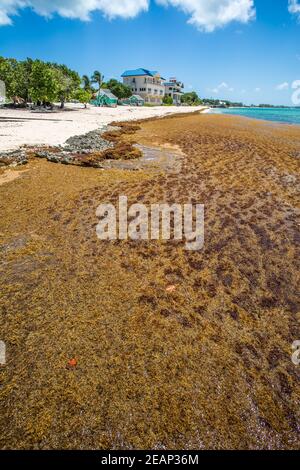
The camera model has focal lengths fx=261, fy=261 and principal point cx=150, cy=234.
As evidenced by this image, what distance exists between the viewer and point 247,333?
14.8 ft

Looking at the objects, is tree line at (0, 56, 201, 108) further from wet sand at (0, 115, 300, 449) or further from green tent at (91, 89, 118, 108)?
wet sand at (0, 115, 300, 449)

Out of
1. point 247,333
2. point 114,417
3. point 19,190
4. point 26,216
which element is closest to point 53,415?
A: point 114,417

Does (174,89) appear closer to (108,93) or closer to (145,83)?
(145,83)

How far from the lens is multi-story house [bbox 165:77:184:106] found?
160m

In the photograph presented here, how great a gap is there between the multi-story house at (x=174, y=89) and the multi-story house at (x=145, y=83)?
21976 mm

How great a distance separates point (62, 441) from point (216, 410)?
193 centimetres

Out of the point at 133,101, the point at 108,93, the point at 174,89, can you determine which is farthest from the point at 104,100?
the point at 174,89

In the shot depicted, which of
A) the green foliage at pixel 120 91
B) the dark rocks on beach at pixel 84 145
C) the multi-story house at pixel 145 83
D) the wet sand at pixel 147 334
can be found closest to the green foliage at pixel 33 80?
the dark rocks on beach at pixel 84 145

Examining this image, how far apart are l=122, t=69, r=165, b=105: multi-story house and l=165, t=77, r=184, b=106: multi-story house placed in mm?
21976

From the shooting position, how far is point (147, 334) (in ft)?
14.5

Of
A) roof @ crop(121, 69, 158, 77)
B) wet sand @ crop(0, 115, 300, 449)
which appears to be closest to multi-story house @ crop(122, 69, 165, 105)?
roof @ crop(121, 69, 158, 77)
